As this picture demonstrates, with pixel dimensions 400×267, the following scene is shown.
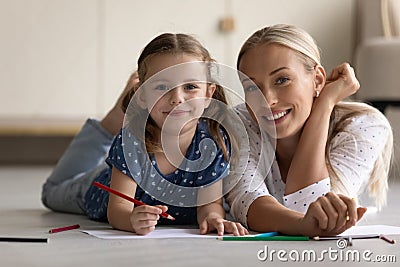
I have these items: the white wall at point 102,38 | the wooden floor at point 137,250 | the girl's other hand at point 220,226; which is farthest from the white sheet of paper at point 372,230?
the white wall at point 102,38

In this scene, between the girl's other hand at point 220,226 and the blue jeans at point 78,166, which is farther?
the blue jeans at point 78,166

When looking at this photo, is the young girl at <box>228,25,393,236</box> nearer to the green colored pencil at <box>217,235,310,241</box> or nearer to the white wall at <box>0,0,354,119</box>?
the green colored pencil at <box>217,235,310,241</box>

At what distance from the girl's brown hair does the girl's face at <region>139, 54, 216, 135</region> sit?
0.04 feet

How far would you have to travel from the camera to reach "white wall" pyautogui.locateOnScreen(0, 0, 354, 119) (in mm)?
3299

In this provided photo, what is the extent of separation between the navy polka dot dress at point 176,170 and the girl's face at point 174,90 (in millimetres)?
53

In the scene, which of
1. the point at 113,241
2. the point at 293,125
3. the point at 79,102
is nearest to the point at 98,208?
the point at 113,241

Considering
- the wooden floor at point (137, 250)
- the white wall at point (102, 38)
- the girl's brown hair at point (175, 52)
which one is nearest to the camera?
the wooden floor at point (137, 250)

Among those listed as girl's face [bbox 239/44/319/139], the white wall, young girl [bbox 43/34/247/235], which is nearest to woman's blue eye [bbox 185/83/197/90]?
young girl [bbox 43/34/247/235]

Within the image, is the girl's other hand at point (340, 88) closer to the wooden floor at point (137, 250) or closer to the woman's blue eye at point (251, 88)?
the woman's blue eye at point (251, 88)

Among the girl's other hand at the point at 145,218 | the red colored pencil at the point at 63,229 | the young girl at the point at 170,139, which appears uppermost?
the young girl at the point at 170,139

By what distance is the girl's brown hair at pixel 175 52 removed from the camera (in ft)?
4.31

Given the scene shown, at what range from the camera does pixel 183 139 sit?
1341 millimetres

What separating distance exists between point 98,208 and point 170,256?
0.46 meters

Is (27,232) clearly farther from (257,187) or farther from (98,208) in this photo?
(257,187)
